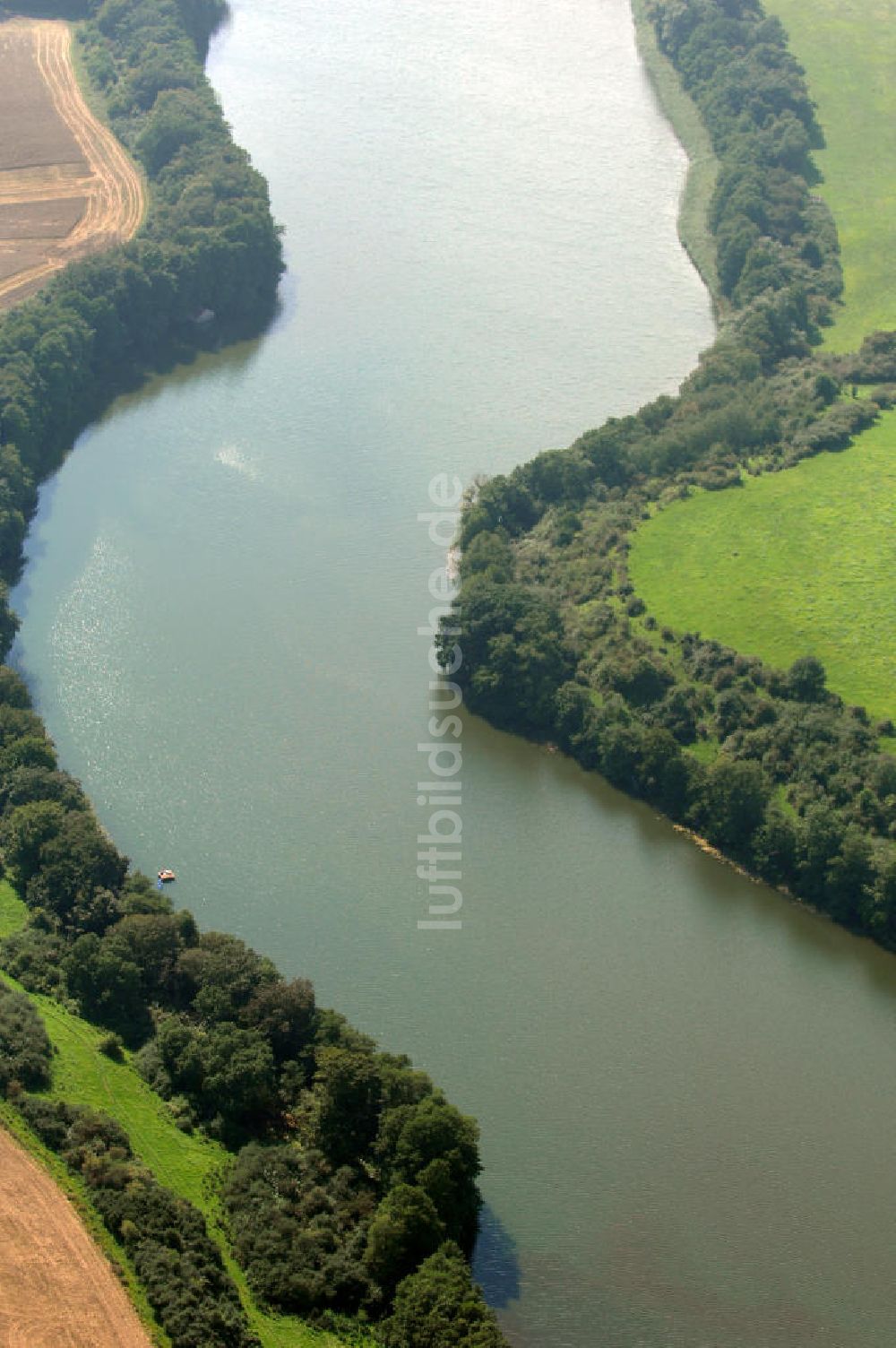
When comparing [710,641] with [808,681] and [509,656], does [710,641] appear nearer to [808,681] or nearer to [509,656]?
A: [808,681]

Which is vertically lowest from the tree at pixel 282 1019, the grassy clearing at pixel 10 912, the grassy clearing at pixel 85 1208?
the grassy clearing at pixel 10 912

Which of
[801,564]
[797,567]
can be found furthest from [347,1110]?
[801,564]

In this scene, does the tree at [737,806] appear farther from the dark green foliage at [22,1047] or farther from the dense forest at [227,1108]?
the dark green foliage at [22,1047]

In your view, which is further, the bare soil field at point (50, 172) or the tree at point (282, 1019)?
the bare soil field at point (50, 172)

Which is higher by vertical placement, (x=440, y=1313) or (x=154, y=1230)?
(x=440, y=1313)

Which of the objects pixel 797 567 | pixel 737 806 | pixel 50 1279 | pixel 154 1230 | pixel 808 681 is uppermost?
pixel 797 567

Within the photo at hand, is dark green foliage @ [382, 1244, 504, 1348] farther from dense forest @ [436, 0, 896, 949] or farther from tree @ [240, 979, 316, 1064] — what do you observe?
dense forest @ [436, 0, 896, 949]

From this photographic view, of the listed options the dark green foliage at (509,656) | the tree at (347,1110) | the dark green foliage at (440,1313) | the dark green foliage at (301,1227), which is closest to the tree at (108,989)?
the dark green foliage at (301,1227)
